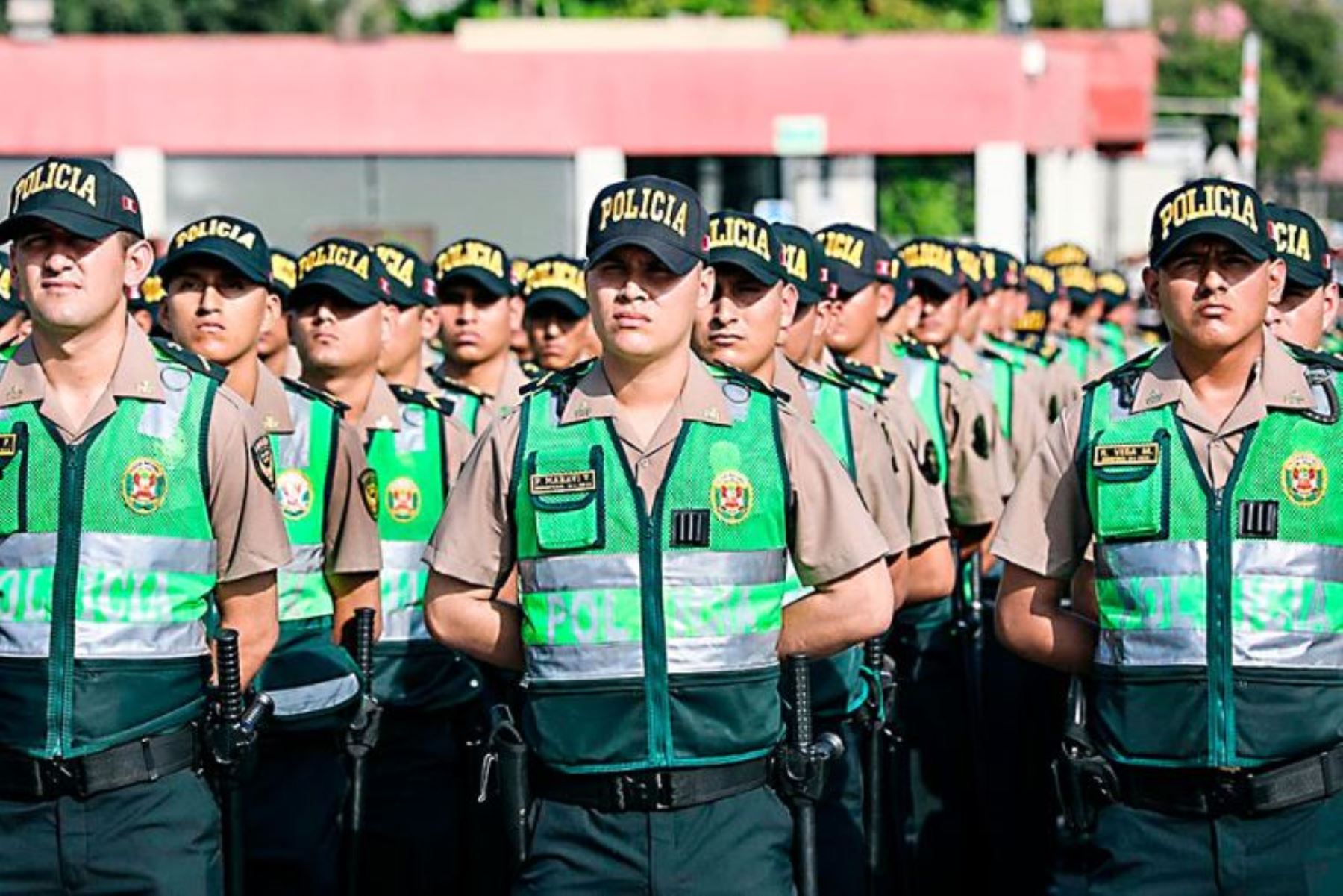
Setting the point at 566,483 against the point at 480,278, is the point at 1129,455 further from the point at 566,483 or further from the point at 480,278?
the point at 480,278

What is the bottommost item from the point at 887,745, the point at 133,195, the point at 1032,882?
the point at 1032,882

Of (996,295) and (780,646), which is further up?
(996,295)

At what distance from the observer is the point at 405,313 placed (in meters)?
Answer: 9.41

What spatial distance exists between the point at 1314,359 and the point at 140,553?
2839 mm

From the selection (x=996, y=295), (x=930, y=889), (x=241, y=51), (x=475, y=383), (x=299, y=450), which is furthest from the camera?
(x=241, y=51)

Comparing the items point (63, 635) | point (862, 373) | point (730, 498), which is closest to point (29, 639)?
point (63, 635)

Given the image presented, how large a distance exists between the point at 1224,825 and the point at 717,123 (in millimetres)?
28619

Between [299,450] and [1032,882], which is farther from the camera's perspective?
[1032,882]

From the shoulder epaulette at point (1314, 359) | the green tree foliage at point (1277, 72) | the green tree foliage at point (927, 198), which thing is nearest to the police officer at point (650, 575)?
the shoulder epaulette at point (1314, 359)

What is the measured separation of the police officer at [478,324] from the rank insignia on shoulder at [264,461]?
4001 mm

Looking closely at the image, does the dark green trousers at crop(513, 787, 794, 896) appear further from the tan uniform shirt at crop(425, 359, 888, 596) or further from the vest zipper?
the vest zipper

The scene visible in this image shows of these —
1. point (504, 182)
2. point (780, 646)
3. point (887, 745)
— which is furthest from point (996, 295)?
point (504, 182)

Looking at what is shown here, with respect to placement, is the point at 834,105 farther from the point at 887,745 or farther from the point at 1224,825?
the point at 1224,825

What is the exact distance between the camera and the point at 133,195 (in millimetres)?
6113
